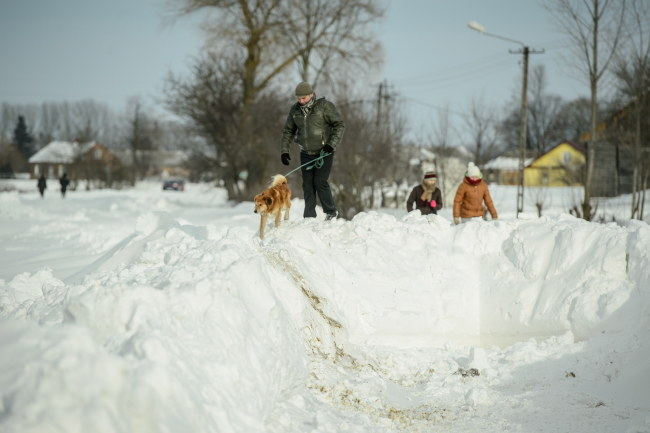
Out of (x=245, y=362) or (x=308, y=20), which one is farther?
(x=308, y=20)

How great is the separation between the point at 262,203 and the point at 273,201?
22 cm

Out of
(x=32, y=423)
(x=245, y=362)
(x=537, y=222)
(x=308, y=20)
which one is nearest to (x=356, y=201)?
(x=537, y=222)

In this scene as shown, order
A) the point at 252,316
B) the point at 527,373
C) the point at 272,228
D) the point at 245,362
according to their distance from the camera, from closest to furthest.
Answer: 1. the point at 245,362
2. the point at 252,316
3. the point at 527,373
4. the point at 272,228

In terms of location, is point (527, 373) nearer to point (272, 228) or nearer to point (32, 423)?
point (272, 228)

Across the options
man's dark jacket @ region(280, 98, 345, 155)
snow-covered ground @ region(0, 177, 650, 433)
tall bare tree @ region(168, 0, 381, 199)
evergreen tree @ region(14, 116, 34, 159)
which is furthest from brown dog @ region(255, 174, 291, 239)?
evergreen tree @ region(14, 116, 34, 159)

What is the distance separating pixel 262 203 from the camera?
24.9 feet

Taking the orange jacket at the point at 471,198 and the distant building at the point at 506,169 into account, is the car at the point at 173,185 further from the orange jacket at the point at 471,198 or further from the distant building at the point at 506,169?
the orange jacket at the point at 471,198

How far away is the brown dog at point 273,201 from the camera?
7594 mm

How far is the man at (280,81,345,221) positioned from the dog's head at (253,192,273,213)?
2.59 feet

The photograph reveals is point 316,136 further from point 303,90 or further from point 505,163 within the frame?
point 505,163

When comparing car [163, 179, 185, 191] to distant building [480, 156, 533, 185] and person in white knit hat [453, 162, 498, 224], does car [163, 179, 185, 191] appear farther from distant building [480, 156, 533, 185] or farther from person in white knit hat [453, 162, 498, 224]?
person in white knit hat [453, 162, 498, 224]

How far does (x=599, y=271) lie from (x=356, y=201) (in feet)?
41.1

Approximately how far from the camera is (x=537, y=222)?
8.22 m

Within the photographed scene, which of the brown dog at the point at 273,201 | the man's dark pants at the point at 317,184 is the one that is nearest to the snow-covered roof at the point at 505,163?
the man's dark pants at the point at 317,184
